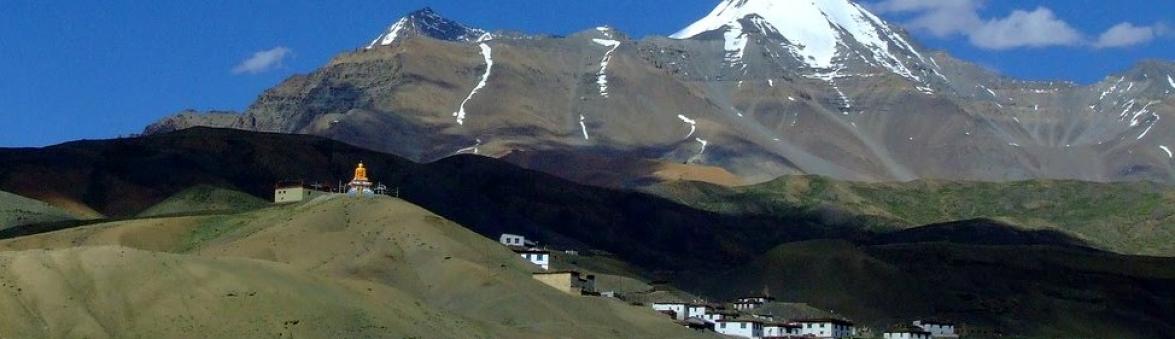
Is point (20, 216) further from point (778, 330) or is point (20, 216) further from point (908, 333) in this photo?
point (908, 333)

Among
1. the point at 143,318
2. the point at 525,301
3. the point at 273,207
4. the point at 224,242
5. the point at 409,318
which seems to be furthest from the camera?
the point at 273,207

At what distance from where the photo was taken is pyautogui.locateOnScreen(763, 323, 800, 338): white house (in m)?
181

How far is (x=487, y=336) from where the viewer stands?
132625mm

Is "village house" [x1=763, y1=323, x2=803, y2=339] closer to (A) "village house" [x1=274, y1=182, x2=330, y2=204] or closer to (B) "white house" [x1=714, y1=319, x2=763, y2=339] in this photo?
(B) "white house" [x1=714, y1=319, x2=763, y2=339]

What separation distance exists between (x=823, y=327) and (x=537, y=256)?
22424 mm

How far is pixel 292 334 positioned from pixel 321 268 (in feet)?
107

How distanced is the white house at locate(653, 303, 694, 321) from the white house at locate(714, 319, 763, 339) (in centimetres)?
256

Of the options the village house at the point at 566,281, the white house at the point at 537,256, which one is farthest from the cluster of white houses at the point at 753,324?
the white house at the point at 537,256

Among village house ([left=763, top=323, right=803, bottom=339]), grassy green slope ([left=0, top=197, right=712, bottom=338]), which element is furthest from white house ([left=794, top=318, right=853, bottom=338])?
grassy green slope ([left=0, top=197, right=712, bottom=338])

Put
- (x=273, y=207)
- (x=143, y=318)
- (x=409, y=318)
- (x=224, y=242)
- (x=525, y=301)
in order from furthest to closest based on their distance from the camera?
(x=273, y=207) < (x=224, y=242) < (x=525, y=301) < (x=409, y=318) < (x=143, y=318)

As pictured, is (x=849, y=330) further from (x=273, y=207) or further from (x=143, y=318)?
(x=143, y=318)

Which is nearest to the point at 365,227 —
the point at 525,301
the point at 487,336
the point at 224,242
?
the point at 224,242

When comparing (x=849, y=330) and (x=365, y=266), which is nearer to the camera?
(x=365, y=266)

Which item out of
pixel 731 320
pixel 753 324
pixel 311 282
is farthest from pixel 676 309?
pixel 311 282
